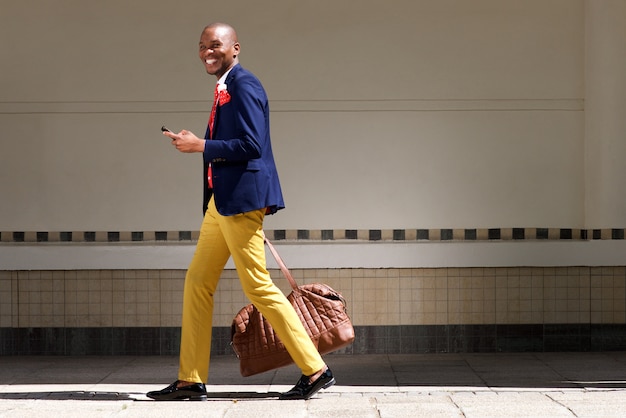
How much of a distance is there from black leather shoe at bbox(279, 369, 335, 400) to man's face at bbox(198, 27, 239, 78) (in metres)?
1.69

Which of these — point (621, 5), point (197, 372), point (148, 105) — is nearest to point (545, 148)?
point (621, 5)

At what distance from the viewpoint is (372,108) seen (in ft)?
26.0

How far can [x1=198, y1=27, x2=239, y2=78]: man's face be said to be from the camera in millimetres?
5680

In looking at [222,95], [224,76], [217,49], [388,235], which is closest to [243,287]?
[222,95]

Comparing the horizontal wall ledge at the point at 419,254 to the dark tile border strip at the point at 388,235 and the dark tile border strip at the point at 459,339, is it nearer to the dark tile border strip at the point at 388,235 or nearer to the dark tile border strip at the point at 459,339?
the dark tile border strip at the point at 388,235

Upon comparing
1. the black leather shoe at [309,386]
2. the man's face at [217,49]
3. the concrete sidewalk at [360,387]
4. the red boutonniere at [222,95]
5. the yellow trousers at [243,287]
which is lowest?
the concrete sidewalk at [360,387]

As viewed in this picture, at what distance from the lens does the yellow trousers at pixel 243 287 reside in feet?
18.4

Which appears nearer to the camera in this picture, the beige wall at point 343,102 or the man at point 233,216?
the man at point 233,216

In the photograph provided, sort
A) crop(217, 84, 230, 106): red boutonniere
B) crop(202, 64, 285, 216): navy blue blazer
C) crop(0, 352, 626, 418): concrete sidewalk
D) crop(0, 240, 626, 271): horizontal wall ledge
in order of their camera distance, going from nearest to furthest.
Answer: crop(0, 352, 626, 418): concrete sidewalk → crop(202, 64, 285, 216): navy blue blazer → crop(217, 84, 230, 106): red boutonniere → crop(0, 240, 626, 271): horizontal wall ledge

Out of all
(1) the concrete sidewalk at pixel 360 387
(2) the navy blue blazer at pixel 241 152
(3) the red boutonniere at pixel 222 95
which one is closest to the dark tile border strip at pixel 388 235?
(1) the concrete sidewalk at pixel 360 387

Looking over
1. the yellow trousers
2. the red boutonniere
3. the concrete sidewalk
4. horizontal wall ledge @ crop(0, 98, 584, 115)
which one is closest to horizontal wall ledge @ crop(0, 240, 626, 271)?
the concrete sidewalk

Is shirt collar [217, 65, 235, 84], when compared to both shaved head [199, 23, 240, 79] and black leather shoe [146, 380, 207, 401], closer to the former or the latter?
shaved head [199, 23, 240, 79]

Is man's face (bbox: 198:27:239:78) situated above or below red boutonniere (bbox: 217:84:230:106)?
above

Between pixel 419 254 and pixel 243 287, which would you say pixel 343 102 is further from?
pixel 243 287
